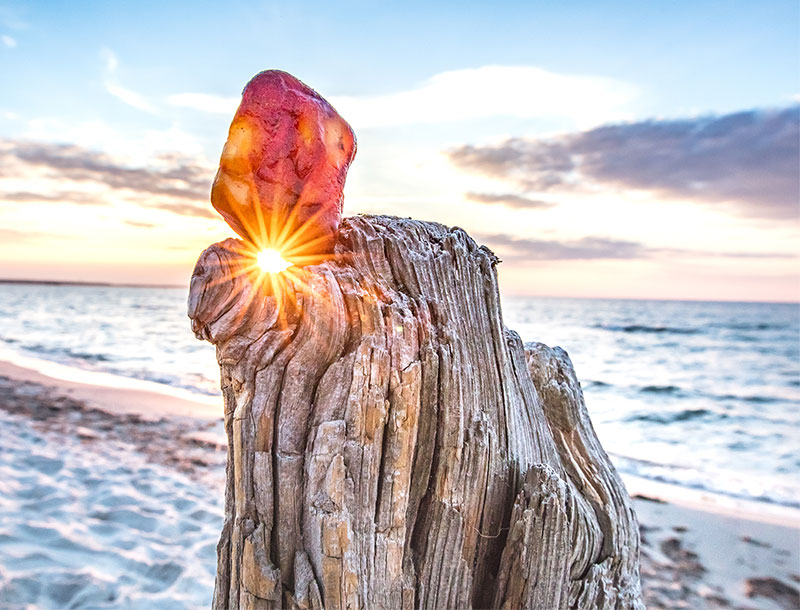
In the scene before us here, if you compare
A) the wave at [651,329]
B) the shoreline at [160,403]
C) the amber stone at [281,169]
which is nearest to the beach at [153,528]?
the shoreline at [160,403]

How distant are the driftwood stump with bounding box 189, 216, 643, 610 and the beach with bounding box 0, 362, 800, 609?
3307 mm

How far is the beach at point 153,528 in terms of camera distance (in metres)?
→ 4.84

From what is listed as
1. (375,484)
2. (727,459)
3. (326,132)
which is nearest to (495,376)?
(375,484)

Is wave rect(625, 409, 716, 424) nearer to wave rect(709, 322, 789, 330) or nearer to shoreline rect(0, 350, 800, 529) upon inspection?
shoreline rect(0, 350, 800, 529)

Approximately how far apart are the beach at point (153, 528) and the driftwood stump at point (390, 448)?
3307mm

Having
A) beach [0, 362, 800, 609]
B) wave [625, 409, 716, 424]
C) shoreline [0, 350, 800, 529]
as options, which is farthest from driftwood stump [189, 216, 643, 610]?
wave [625, 409, 716, 424]

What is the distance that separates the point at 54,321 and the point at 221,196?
39101 mm

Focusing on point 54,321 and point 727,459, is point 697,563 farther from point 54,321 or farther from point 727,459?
point 54,321

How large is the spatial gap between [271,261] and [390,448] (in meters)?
0.93

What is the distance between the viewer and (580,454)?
3.09 m

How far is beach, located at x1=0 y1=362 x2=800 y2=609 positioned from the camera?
484cm

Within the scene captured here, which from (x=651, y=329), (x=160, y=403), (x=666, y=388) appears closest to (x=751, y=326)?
(x=651, y=329)

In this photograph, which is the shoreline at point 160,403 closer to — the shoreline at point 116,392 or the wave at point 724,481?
the shoreline at point 116,392

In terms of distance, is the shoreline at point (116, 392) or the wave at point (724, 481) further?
the shoreline at point (116, 392)
